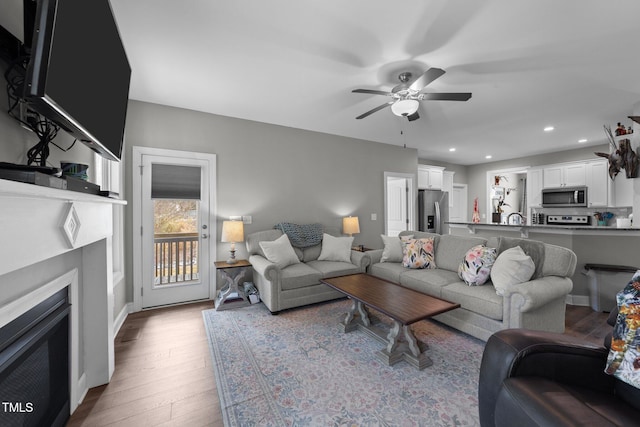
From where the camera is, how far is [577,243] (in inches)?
131

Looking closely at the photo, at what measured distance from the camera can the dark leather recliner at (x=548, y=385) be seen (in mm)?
956

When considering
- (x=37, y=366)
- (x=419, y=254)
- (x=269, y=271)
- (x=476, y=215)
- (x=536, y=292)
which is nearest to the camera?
(x=37, y=366)

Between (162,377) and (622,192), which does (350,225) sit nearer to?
(162,377)

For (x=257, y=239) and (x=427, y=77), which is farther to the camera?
(x=257, y=239)

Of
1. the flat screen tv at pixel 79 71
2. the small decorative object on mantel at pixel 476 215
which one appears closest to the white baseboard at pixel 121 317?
the flat screen tv at pixel 79 71

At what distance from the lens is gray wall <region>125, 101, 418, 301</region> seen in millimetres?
3307

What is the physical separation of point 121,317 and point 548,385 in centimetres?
364

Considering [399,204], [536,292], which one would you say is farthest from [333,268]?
[399,204]

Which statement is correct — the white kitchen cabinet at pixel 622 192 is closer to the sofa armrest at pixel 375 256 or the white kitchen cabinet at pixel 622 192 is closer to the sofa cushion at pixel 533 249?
the sofa cushion at pixel 533 249

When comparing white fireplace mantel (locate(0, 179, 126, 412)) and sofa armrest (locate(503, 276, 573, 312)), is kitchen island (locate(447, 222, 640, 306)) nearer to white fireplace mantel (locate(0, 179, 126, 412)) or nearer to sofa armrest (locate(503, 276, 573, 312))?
sofa armrest (locate(503, 276, 573, 312))

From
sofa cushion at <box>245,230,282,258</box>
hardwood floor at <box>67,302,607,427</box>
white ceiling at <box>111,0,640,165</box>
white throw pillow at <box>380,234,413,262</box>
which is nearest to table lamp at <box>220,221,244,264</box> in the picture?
sofa cushion at <box>245,230,282,258</box>

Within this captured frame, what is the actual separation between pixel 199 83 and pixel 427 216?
16.6 ft

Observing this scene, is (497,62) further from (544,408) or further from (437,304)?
(544,408)

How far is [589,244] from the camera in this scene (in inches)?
129
